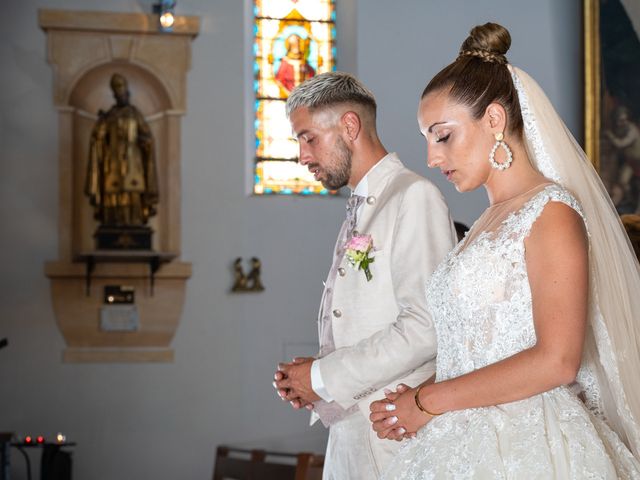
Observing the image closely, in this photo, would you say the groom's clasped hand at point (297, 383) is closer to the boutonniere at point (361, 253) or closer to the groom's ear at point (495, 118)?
the boutonniere at point (361, 253)

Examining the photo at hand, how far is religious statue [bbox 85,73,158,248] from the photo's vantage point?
8.35m

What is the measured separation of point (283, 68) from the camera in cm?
933

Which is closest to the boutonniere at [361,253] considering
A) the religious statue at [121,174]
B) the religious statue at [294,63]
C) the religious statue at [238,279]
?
the religious statue at [121,174]

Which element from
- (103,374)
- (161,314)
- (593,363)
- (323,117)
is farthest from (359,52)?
(593,363)

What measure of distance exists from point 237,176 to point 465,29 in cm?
228

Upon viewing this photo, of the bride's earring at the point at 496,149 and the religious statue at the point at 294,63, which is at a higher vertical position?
the religious statue at the point at 294,63

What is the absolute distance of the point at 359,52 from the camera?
8.80 metres

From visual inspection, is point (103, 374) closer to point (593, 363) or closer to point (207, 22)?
point (207, 22)

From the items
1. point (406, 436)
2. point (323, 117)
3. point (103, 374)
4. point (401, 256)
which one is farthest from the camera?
point (103, 374)

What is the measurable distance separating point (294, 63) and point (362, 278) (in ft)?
21.6

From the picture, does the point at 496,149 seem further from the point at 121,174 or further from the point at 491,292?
the point at 121,174

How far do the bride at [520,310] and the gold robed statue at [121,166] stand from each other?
6194 mm

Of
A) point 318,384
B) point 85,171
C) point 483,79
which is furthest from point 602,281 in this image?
point 85,171

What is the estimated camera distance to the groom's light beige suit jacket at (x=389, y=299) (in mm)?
2785
